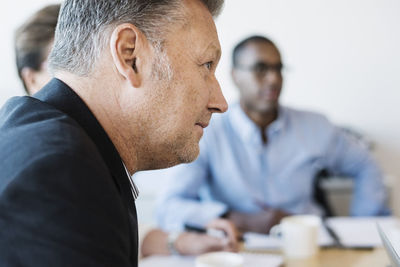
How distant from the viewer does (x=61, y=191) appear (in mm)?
465

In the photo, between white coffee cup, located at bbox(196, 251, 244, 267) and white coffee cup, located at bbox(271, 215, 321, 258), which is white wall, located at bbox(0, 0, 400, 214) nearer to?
white coffee cup, located at bbox(271, 215, 321, 258)

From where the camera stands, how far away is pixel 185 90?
71 cm

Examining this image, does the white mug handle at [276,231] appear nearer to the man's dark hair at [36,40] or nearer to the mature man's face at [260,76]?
the mature man's face at [260,76]

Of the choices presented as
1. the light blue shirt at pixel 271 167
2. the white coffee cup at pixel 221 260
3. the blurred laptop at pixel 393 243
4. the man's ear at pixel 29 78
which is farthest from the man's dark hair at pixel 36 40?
the blurred laptop at pixel 393 243

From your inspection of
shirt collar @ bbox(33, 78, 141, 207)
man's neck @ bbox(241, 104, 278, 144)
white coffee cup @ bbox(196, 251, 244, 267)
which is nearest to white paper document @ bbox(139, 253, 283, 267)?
white coffee cup @ bbox(196, 251, 244, 267)

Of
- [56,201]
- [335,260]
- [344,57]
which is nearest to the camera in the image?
[56,201]

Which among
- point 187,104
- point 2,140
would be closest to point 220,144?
point 187,104

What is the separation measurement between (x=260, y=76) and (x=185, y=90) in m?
1.29

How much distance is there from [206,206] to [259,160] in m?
0.39

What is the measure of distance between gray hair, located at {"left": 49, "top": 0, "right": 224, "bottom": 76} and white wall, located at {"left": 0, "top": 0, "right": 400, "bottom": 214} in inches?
89.1

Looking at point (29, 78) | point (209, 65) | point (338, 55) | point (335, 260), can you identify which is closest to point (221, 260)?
point (335, 260)

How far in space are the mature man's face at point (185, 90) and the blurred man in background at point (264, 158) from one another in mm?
913

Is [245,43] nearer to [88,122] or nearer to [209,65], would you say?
[209,65]

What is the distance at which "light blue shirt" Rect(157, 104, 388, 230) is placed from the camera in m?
1.78
